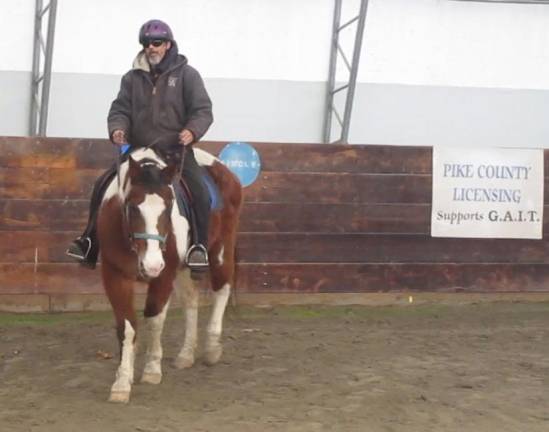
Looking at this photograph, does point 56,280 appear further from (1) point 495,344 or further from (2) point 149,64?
(1) point 495,344

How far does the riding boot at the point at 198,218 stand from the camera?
6.04 metres

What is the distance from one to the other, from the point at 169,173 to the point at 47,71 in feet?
16.5

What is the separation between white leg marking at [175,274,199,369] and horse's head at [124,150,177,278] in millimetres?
1472

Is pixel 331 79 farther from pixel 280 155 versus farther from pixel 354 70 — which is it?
pixel 280 155

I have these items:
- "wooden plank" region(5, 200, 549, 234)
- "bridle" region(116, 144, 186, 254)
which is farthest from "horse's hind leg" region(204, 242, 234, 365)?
"wooden plank" region(5, 200, 549, 234)

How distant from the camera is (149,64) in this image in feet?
20.2

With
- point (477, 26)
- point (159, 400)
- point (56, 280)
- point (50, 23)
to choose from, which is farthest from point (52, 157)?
point (477, 26)

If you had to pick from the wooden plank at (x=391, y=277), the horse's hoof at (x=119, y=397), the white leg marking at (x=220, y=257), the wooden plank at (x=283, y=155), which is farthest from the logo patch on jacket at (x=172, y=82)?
the wooden plank at (x=391, y=277)

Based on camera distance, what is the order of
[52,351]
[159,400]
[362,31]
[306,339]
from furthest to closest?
1. [362,31]
2. [306,339]
3. [52,351]
4. [159,400]

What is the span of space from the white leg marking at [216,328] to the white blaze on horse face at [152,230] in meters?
1.61

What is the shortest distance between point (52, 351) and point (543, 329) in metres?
4.24

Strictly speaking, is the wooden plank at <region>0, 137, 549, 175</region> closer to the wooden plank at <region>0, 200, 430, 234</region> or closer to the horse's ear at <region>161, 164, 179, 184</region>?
the wooden plank at <region>0, 200, 430, 234</region>

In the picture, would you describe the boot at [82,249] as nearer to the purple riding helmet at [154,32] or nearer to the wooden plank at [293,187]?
the purple riding helmet at [154,32]

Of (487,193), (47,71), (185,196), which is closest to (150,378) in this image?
(185,196)
